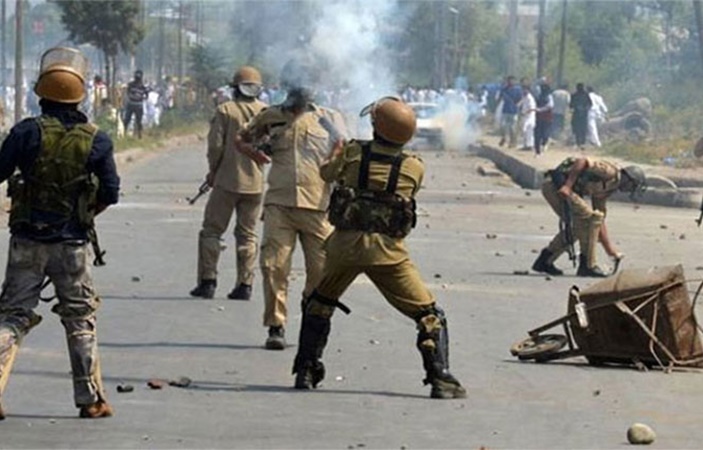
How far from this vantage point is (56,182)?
8789mm

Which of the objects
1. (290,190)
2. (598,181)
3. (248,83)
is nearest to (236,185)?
(248,83)

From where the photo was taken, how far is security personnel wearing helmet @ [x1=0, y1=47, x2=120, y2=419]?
28.8 feet

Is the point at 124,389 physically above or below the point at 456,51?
above

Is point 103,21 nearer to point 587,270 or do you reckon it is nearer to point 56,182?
point 587,270

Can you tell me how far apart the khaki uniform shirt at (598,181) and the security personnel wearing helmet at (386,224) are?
7.05 meters

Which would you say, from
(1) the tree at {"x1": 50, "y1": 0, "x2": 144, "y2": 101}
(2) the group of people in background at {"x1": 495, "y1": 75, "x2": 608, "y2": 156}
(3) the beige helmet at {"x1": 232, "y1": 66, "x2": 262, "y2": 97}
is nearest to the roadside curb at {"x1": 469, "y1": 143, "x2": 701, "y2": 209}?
(2) the group of people in background at {"x1": 495, "y1": 75, "x2": 608, "y2": 156}

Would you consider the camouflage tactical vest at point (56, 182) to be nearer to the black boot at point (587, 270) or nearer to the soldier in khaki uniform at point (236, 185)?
the soldier in khaki uniform at point (236, 185)

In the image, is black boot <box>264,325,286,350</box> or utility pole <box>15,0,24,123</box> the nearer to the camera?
black boot <box>264,325,286,350</box>

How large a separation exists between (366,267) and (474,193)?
20.5 m

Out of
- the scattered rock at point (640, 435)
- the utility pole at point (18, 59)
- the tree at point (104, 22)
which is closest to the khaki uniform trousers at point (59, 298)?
the scattered rock at point (640, 435)

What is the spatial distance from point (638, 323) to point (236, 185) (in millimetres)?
3961

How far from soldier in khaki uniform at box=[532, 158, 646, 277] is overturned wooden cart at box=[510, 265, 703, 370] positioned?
5.43 meters

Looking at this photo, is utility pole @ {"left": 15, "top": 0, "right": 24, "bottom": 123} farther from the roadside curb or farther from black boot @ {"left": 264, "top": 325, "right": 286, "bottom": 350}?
black boot @ {"left": 264, "top": 325, "right": 286, "bottom": 350}

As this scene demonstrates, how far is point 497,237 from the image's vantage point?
21.5 metres
